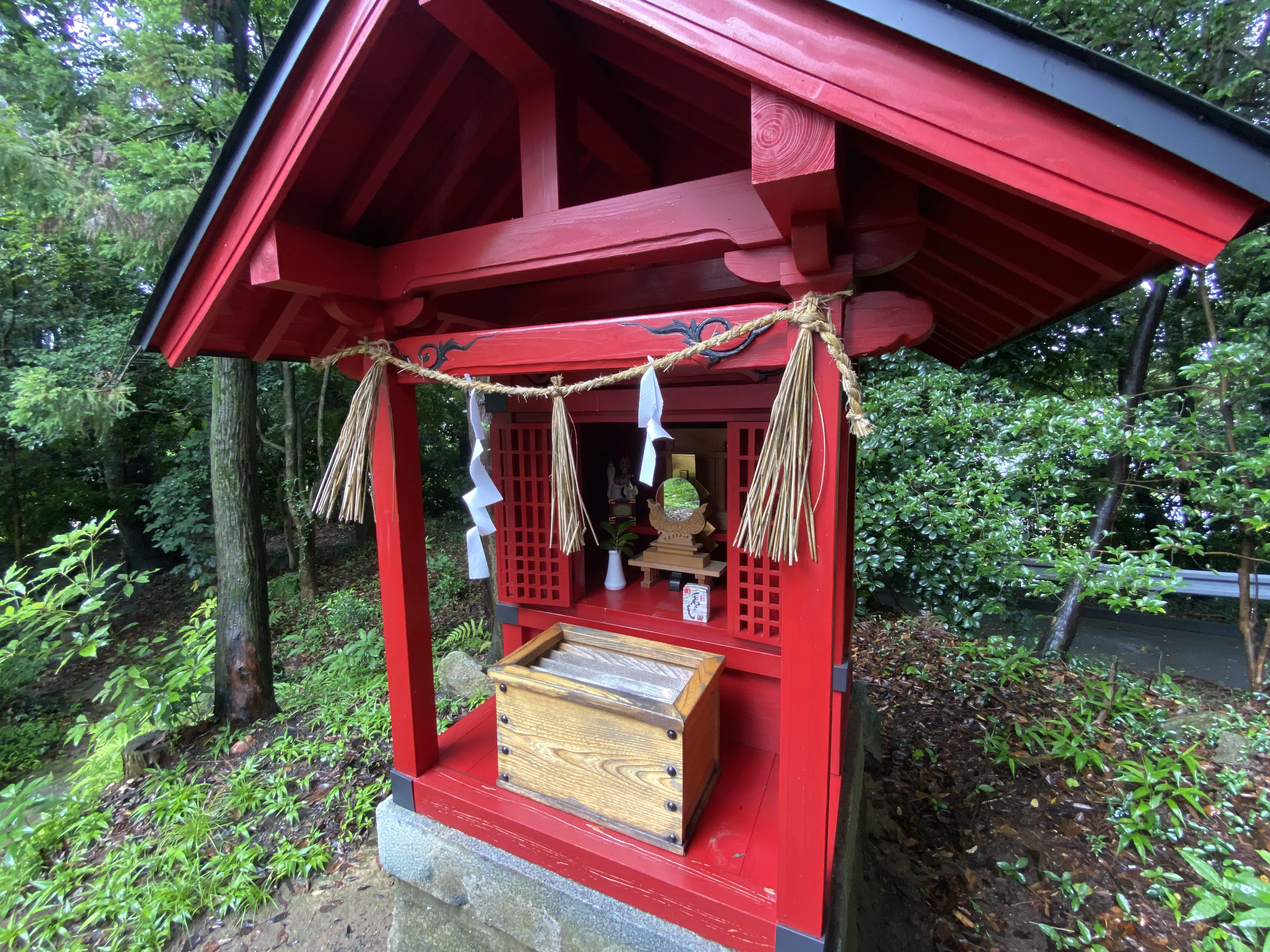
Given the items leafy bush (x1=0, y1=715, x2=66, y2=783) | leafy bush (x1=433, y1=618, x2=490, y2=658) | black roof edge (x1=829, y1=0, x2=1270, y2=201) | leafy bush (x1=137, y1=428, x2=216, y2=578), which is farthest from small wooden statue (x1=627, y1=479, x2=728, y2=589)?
leafy bush (x1=137, y1=428, x2=216, y2=578)

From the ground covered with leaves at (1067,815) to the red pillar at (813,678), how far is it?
1475 millimetres

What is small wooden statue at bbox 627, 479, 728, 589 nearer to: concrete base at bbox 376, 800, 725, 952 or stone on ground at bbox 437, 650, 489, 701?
concrete base at bbox 376, 800, 725, 952

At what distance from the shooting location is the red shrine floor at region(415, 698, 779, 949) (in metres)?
1.78

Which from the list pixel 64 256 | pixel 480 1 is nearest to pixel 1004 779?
pixel 480 1

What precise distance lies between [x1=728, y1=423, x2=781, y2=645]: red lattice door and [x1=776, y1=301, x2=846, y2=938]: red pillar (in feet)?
2.29

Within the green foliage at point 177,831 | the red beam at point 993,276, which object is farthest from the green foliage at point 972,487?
the green foliage at point 177,831

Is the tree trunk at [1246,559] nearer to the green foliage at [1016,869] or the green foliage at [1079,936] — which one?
the green foliage at [1016,869]

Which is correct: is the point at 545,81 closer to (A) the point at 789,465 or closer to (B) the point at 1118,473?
(A) the point at 789,465

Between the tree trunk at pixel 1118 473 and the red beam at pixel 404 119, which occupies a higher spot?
the red beam at pixel 404 119

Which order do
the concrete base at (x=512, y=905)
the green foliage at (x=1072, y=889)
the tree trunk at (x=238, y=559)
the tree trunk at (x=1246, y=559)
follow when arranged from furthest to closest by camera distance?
the tree trunk at (x=238, y=559) < the tree trunk at (x=1246, y=559) < the green foliage at (x=1072, y=889) < the concrete base at (x=512, y=905)

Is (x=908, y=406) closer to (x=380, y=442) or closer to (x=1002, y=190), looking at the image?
(x=1002, y=190)

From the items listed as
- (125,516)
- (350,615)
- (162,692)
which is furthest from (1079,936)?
(125,516)

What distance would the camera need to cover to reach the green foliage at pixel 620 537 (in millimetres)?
3070

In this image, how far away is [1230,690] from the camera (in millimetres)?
4707
